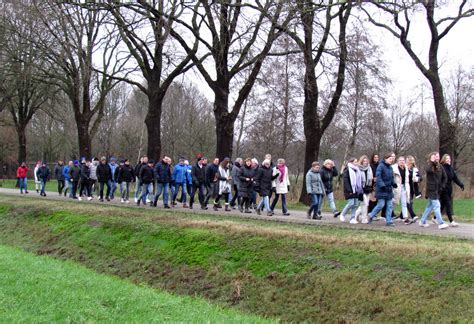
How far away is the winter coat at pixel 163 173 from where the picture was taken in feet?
66.3

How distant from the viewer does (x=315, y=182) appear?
16188 millimetres

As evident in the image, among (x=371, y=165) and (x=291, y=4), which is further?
(x=291, y=4)

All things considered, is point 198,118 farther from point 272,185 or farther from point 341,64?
point 272,185

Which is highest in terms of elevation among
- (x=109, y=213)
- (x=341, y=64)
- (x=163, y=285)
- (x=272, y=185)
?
(x=341, y=64)

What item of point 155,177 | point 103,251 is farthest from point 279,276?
point 155,177

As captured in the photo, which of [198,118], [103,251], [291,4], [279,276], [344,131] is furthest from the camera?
[198,118]

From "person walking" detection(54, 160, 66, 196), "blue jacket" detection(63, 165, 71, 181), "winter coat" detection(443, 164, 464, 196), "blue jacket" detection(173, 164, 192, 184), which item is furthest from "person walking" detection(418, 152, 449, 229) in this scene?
"person walking" detection(54, 160, 66, 196)

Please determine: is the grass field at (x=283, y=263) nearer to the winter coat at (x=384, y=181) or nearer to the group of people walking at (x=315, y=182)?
the winter coat at (x=384, y=181)

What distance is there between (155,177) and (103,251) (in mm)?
5746

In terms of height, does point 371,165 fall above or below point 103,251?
above

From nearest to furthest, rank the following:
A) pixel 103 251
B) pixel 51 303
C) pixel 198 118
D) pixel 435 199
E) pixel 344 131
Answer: pixel 51 303 < pixel 435 199 < pixel 103 251 < pixel 344 131 < pixel 198 118

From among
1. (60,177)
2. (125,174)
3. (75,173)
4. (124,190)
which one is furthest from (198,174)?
(60,177)

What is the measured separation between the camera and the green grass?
24.1 ft

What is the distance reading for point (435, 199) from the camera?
1379 centimetres
